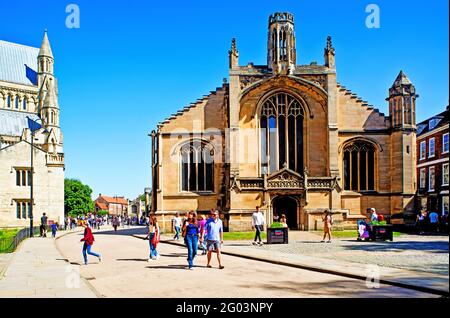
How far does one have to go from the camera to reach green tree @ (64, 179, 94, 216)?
111 meters

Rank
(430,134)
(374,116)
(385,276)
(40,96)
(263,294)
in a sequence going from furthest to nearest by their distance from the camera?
1. (40,96)
2. (430,134)
3. (374,116)
4. (385,276)
5. (263,294)

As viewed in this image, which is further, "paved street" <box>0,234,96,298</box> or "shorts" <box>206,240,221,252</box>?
"shorts" <box>206,240,221,252</box>

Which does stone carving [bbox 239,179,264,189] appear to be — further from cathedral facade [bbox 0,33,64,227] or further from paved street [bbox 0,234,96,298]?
paved street [bbox 0,234,96,298]

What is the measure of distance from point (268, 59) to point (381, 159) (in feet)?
39.3

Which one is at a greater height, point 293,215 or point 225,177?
point 225,177

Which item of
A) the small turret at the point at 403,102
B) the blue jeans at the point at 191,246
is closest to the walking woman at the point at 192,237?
the blue jeans at the point at 191,246

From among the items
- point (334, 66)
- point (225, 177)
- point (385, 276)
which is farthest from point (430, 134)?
point (385, 276)

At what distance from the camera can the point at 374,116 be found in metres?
41.2

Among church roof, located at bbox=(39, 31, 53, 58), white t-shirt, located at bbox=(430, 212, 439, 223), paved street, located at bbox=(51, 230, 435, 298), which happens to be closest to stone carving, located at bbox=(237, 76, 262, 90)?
white t-shirt, located at bbox=(430, 212, 439, 223)

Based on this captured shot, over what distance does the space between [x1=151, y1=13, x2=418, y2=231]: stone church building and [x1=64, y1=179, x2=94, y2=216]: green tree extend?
7446 centimetres

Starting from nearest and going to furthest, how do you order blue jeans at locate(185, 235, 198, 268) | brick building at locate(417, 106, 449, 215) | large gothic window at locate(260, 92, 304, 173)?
blue jeans at locate(185, 235, 198, 268), large gothic window at locate(260, 92, 304, 173), brick building at locate(417, 106, 449, 215)

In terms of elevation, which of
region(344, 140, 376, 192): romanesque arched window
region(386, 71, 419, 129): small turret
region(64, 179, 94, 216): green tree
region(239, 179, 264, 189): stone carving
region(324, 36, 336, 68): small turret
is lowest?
region(64, 179, 94, 216): green tree
